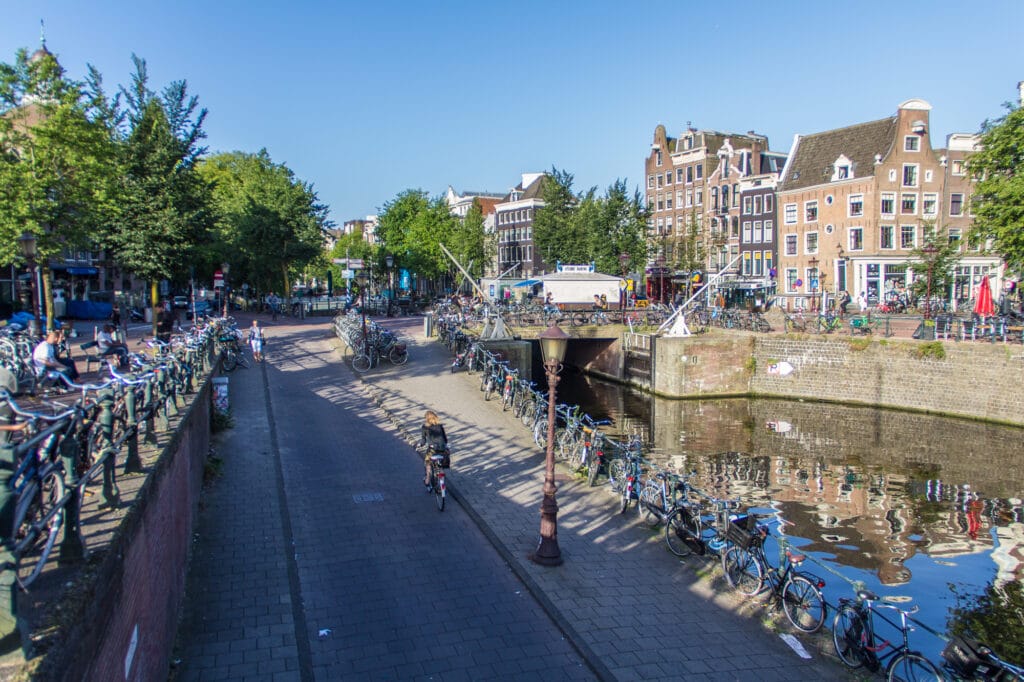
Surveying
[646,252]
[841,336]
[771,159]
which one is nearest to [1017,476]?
[841,336]

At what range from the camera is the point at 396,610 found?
8453 mm

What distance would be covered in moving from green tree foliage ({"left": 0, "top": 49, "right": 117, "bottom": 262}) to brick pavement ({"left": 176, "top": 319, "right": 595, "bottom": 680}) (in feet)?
27.6

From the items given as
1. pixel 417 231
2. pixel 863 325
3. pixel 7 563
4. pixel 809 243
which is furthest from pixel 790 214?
pixel 7 563

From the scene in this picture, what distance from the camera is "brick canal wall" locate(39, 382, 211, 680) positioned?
4113 mm

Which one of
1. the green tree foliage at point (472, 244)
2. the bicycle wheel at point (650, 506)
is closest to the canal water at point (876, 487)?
the bicycle wheel at point (650, 506)

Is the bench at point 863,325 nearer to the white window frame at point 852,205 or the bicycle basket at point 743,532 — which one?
the white window frame at point 852,205

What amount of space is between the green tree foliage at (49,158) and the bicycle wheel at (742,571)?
58.7 ft

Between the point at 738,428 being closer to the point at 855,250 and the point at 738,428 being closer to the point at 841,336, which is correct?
the point at 841,336

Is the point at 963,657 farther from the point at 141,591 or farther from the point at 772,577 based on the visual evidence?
the point at 141,591

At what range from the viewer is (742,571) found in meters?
9.49

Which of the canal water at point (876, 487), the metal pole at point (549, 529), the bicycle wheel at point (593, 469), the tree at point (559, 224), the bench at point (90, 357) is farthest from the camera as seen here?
the tree at point (559, 224)

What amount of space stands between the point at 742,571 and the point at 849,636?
1.81 meters

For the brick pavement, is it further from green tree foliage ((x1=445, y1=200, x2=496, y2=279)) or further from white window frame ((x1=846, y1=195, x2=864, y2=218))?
green tree foliage ((x1=445, y1=200, x2=496, y2=279))

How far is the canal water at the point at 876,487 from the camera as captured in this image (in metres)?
12.8
